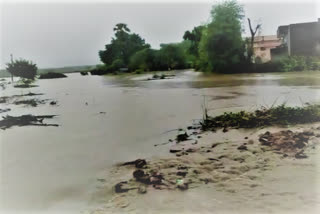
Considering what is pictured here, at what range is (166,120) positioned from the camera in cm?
308

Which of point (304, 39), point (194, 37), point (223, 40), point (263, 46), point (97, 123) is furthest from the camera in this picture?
point (263, 46)

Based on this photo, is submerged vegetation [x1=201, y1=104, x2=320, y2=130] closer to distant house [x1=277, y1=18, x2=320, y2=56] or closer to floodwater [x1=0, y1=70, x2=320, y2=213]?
floodwater [x1=0, y1=70, x2=320, y2=213]

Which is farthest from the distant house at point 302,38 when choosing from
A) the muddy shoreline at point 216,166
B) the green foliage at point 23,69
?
the green foliage at point 23,69

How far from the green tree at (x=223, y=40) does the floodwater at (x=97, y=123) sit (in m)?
0.32

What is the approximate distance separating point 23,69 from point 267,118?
3.05 m

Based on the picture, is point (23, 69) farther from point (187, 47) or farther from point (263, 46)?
point (263, 46)

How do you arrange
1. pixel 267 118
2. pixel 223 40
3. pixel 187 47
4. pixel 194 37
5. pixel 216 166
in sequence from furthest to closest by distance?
pixel 223 40 → pixel 187 47 → pixel 194 37 → pixel 267 118 → pixel 216 166

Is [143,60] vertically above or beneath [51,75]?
above

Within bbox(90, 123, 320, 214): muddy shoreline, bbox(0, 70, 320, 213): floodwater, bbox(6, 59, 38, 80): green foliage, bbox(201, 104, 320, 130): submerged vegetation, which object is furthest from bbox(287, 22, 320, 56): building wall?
bbox(6, 59, 38, 80): green foliage

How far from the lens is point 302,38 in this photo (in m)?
4.19

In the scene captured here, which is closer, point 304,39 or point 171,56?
point 171,56

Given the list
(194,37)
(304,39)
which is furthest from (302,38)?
(194,37)

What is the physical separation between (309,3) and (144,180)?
6.53 feet

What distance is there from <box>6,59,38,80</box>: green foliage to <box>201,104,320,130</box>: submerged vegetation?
2.26 m
